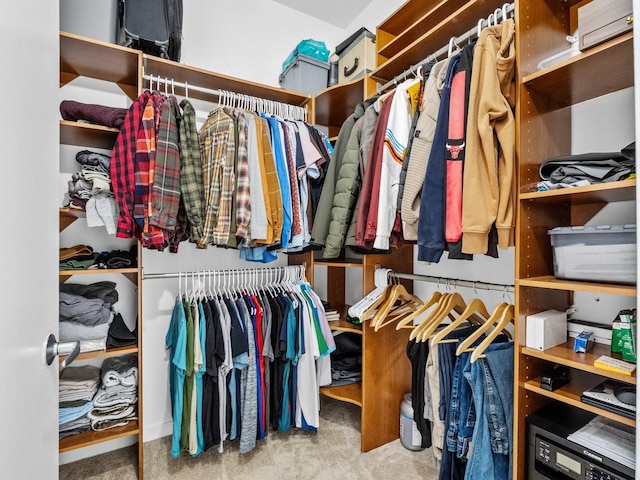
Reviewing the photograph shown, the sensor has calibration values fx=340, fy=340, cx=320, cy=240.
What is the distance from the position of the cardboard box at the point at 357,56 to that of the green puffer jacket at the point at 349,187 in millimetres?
597

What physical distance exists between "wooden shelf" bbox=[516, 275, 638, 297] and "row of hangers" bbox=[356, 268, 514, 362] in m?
0.19

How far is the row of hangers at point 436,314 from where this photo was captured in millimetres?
1293

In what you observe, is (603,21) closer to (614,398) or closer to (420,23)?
(420,23)

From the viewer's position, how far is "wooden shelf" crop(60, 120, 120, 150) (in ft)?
5.39

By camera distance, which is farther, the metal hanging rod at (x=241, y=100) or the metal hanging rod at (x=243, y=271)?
the metal hanging rod at (x=243, y=271)

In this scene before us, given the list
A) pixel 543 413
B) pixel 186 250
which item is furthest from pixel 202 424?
pixel 543 413

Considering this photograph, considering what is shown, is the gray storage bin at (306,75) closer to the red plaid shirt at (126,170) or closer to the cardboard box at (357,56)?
the cardboard box at (357,56)

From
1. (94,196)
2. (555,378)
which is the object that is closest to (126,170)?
(94,196)

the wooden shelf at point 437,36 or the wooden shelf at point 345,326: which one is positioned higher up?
the wooden shelf at point 437,36

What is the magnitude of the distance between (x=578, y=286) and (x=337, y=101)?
5.80ft

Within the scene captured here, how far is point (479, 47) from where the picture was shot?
3.89 feet

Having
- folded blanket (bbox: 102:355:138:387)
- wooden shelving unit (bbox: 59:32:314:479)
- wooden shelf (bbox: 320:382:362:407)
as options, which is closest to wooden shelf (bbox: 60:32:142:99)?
wooden shelving unit (bbox: 59:32:314:479)

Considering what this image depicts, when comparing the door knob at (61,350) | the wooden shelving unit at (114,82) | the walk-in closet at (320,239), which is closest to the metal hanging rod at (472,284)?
the walk-in closet at (320,239)

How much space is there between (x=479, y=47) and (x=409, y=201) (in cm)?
58
